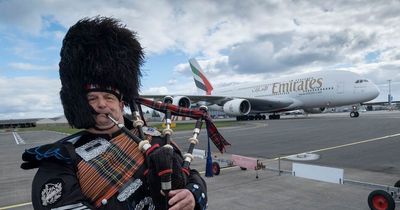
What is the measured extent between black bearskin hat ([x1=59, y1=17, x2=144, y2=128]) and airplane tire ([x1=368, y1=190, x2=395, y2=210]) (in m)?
4.02

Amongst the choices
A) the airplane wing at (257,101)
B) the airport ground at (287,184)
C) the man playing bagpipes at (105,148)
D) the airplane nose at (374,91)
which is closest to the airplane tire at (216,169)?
the airport ground at (287,184)

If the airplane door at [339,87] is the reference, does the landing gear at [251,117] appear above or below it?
below

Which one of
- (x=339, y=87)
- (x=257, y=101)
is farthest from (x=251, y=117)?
(x=339, y=87)

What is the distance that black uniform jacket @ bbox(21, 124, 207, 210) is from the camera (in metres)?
1.51

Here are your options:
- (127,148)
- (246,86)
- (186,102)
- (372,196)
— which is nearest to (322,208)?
(372,196)

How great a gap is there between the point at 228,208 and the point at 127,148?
3583 mm

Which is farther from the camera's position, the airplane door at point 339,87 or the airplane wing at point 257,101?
the airplane wing at point 257,101

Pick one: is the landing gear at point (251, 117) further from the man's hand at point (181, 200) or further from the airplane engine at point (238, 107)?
the man's hand at point (181, 200)

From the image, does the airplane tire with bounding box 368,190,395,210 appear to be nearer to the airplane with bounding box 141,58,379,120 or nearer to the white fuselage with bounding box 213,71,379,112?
the airplane with bounding box 141,58,379,120

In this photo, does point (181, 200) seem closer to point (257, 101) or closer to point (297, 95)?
point (297, 95)

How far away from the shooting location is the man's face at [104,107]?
1.82 m

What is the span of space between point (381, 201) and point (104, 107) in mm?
4322

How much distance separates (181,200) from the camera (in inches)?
59.4

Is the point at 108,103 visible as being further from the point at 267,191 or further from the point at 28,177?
the point at 28,177
